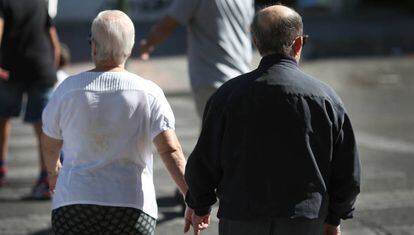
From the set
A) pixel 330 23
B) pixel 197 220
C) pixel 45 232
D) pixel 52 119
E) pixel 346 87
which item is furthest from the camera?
pixel 330 23

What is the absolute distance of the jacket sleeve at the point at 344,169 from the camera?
367cm

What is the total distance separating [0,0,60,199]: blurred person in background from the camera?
7.41 meters

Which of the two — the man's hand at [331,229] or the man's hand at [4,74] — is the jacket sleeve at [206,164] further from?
the man's hand at [4,74]

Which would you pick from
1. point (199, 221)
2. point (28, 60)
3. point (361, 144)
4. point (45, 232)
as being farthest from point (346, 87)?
point (199, 221)

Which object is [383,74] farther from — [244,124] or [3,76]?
[244,124]

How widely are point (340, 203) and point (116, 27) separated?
124 centimetres

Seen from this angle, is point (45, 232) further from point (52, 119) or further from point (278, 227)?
point (278, 227)

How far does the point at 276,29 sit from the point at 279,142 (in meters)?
0.46

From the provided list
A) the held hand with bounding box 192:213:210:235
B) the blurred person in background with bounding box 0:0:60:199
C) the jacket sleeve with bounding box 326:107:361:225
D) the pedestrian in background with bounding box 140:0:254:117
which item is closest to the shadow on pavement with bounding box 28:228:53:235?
the blurred person in background with bounding box 0:0:60:199

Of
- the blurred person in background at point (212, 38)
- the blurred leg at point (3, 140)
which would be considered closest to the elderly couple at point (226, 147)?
the blurred person in background at point (212, 38)

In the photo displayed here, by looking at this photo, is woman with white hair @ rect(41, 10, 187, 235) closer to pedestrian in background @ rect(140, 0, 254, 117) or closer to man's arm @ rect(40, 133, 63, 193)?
man's arm @ rect(40, 133, 63, 193)

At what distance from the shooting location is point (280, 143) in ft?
11.9

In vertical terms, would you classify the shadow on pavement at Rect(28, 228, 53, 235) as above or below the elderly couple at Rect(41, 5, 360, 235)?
below

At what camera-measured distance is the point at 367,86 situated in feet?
49.9
